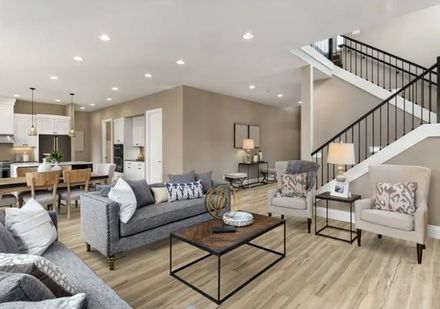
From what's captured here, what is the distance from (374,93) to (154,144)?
551 cm

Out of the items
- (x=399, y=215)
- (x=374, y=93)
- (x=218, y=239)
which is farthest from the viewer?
(x=374, y=93)

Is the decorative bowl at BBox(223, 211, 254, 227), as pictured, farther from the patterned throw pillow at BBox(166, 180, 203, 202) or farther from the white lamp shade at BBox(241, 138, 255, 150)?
the white lamp shade at BBox(241, 138, 255, 150)

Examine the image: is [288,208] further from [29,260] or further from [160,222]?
[29,260]

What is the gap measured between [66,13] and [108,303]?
122 inches

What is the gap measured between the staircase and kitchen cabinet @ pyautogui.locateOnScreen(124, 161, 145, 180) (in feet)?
16.5

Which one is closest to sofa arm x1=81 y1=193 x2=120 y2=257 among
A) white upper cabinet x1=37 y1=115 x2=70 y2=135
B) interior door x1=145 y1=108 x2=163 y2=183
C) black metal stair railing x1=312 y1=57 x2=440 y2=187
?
black metal stair railing x1=312 y1=57 x2=440 y2=187

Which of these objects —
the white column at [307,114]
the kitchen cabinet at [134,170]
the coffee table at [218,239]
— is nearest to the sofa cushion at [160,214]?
the coffee table at [218,239]

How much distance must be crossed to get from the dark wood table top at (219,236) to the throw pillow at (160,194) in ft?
3.54

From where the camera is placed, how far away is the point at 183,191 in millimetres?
3721

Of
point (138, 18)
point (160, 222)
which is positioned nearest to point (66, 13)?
point (138, 18)

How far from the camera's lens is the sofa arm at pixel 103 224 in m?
2.64

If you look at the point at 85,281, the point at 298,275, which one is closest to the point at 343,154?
the point at 298,275

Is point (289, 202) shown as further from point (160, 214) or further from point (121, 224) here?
point (121, 224)

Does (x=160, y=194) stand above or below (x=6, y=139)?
below
